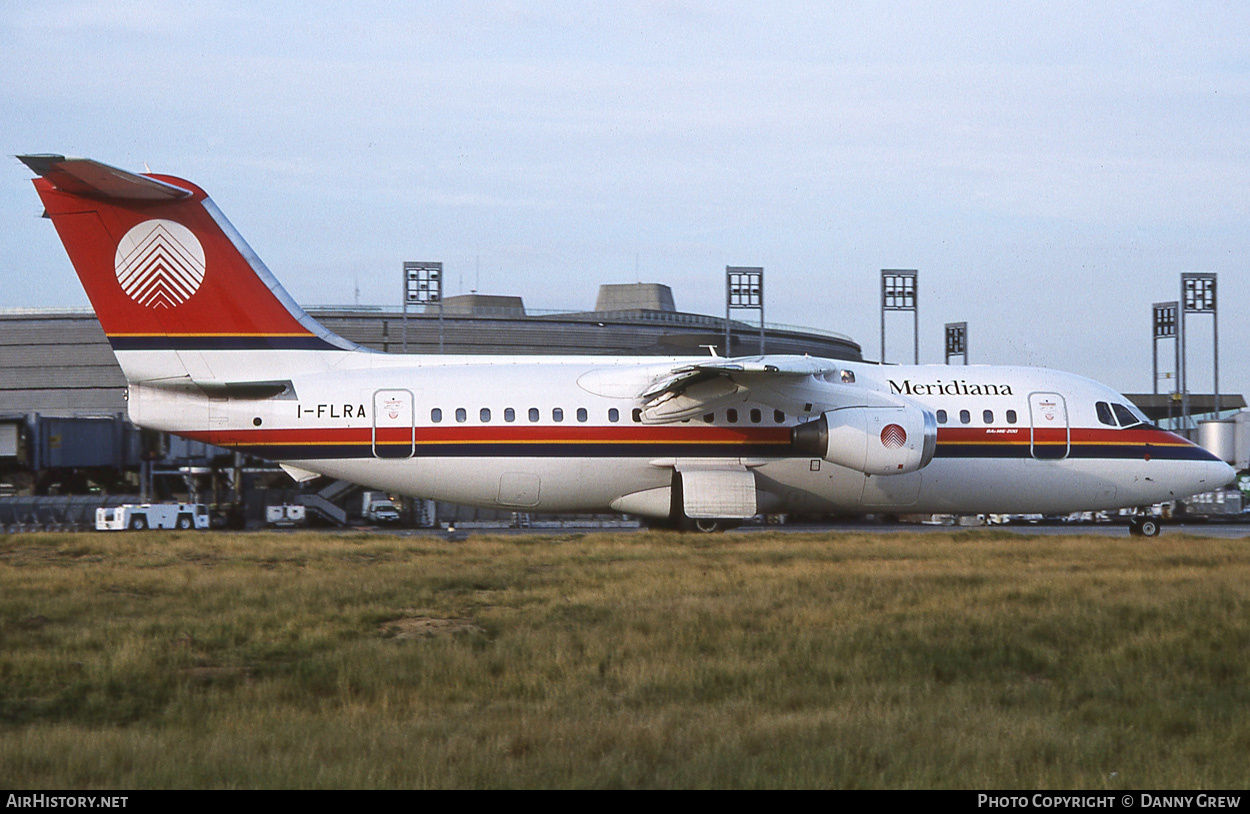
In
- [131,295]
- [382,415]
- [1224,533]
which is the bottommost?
[1224,533]

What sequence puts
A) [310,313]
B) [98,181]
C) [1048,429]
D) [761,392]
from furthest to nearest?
1. [310,313]
2. [1048,429]
3. [761,392]
4. [98,181]

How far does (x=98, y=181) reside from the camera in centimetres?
2200

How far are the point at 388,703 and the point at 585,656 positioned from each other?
7.73 feet

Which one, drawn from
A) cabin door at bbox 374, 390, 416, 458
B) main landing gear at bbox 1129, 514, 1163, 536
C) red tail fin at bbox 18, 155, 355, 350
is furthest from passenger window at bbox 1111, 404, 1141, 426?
red tail fin at bbox 18, 155, 355, 350

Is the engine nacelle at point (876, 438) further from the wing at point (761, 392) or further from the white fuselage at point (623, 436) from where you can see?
the white fuselage at point (623, 436)

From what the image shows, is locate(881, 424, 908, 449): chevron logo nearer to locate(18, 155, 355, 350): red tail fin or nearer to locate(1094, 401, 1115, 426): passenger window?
locate(1094, 401, 1115, 426): passenger window

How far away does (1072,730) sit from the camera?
29.8ft

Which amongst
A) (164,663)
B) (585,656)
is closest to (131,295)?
(164,663)

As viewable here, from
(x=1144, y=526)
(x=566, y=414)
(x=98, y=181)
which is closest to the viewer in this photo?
(x=98, y=181)

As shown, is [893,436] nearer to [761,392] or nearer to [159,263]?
[761,392]

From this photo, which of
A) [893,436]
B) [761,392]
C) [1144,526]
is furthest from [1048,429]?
[761,392]

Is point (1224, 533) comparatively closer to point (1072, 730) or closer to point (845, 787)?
point (1072, 730)

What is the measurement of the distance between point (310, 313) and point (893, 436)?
66666 millimetres
